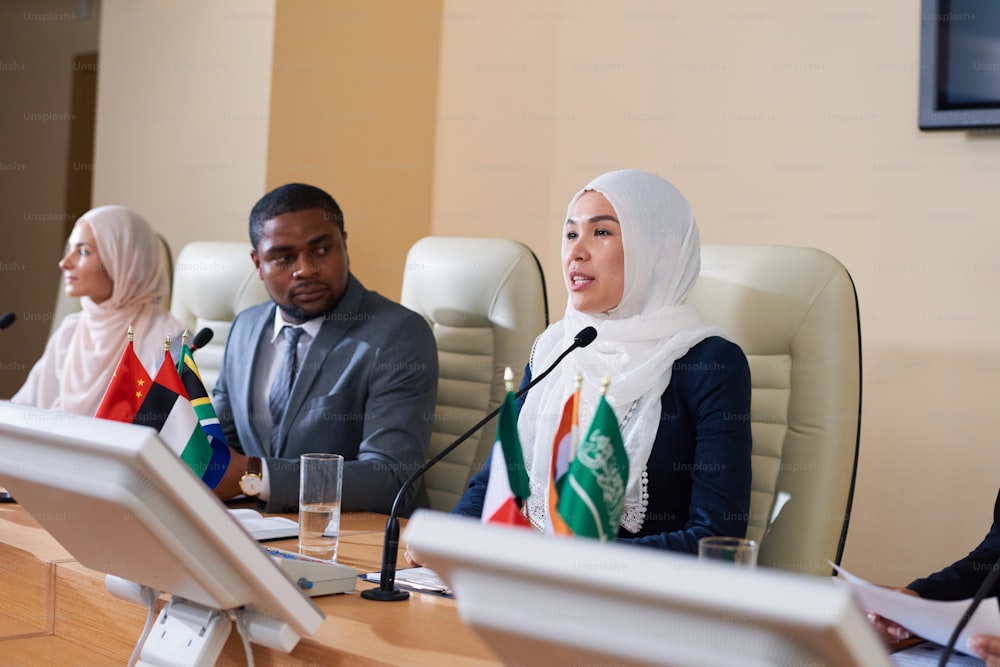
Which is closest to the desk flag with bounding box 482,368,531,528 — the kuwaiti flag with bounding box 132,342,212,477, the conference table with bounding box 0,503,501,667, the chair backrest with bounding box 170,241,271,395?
the conference table with bounding box 0,503,501,667

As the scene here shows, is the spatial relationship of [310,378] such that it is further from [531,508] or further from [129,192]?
[129,192]

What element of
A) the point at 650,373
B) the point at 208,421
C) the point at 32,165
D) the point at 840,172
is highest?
the point at 32,165

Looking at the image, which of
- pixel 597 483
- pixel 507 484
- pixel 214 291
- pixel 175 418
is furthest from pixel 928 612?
pixel 214 291

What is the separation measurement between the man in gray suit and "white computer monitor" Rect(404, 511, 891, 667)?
1.43 m

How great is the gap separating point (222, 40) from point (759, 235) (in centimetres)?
192

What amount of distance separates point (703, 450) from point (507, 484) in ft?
1.92

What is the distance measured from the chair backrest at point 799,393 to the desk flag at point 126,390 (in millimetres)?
1092

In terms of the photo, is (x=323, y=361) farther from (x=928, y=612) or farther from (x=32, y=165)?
(x=32, y=165)

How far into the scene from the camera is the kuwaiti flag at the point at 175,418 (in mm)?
1852

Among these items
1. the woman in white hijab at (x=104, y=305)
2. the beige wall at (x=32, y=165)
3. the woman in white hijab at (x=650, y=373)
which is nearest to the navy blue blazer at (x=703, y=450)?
the woman in white hijab at (x=650, y=373)

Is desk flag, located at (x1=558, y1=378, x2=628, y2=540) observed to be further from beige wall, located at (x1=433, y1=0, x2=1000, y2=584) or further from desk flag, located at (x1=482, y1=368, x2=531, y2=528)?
beige wall, located at (x1=433, y1=0, x2=1000, y2=584)

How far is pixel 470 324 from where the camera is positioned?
2.58 metres

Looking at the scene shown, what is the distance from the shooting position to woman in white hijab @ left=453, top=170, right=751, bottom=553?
1.75 m

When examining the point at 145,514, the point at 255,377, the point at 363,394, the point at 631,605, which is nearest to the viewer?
the point at 631,605
